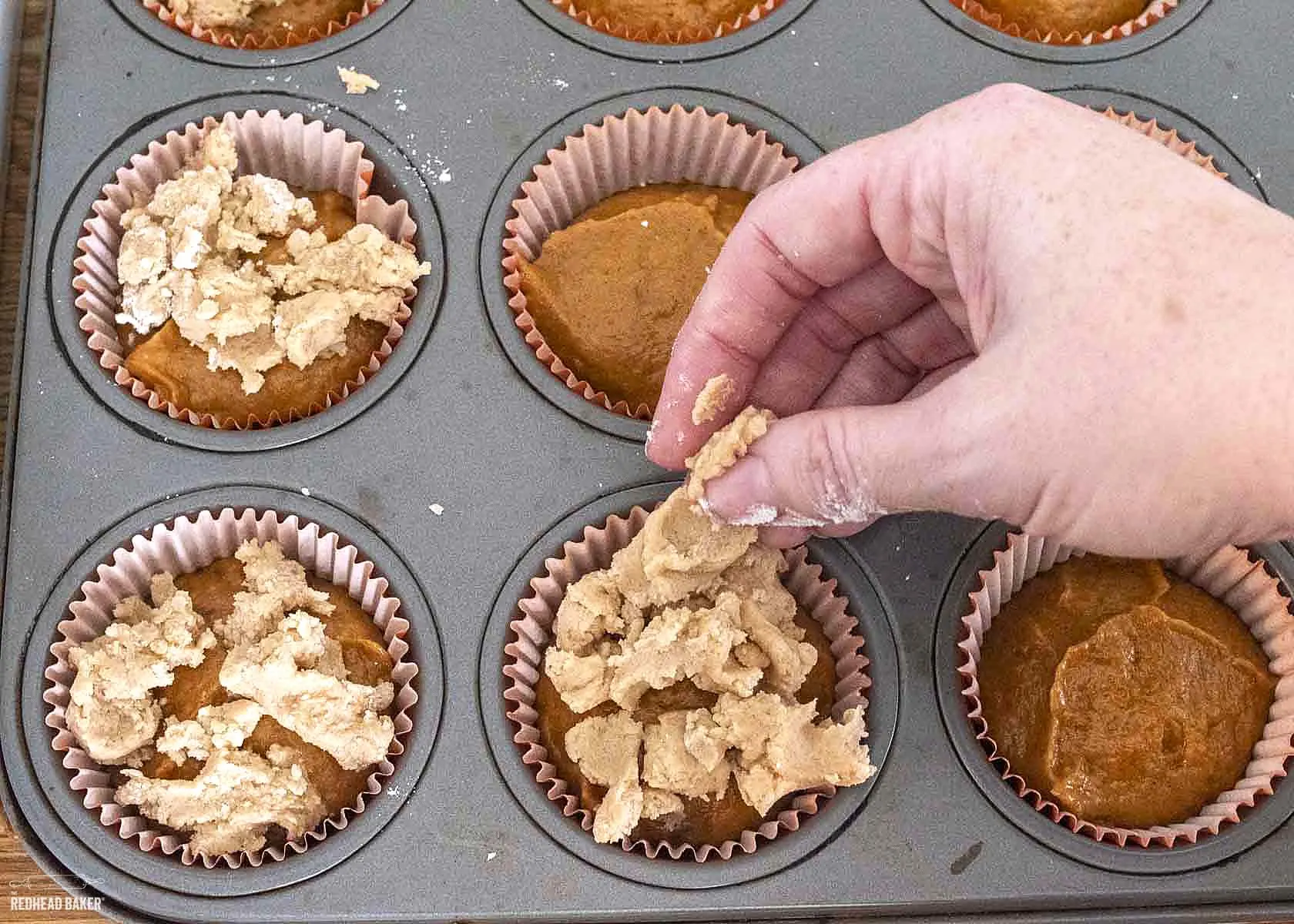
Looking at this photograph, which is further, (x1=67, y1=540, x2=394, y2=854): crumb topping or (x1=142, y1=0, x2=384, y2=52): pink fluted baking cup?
(x1=142, y1=0, x2=384, y2=52): pink fluted baking cup

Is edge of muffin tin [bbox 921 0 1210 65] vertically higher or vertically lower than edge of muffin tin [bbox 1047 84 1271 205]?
higher

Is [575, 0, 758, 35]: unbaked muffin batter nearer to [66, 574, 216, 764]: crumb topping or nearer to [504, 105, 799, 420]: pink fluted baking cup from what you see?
[504, 105, 799, 420]: pink fluted baking cup

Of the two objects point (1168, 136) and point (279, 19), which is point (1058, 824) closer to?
point (1168, 136)

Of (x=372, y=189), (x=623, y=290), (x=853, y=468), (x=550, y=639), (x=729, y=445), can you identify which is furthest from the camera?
(x=372, y=189)

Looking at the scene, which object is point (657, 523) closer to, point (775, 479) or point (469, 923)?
point (775, 479)

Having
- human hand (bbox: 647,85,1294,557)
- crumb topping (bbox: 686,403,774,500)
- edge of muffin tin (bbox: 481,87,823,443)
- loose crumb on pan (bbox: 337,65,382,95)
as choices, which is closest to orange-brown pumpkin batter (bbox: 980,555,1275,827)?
human hand (bbox: 647,85,1294,557)

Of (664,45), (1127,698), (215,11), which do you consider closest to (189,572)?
(215,11)

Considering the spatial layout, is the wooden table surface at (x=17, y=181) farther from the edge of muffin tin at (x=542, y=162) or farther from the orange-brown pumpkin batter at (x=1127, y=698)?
the orange-brown pumpkin batter at (x=1127, y=698)
